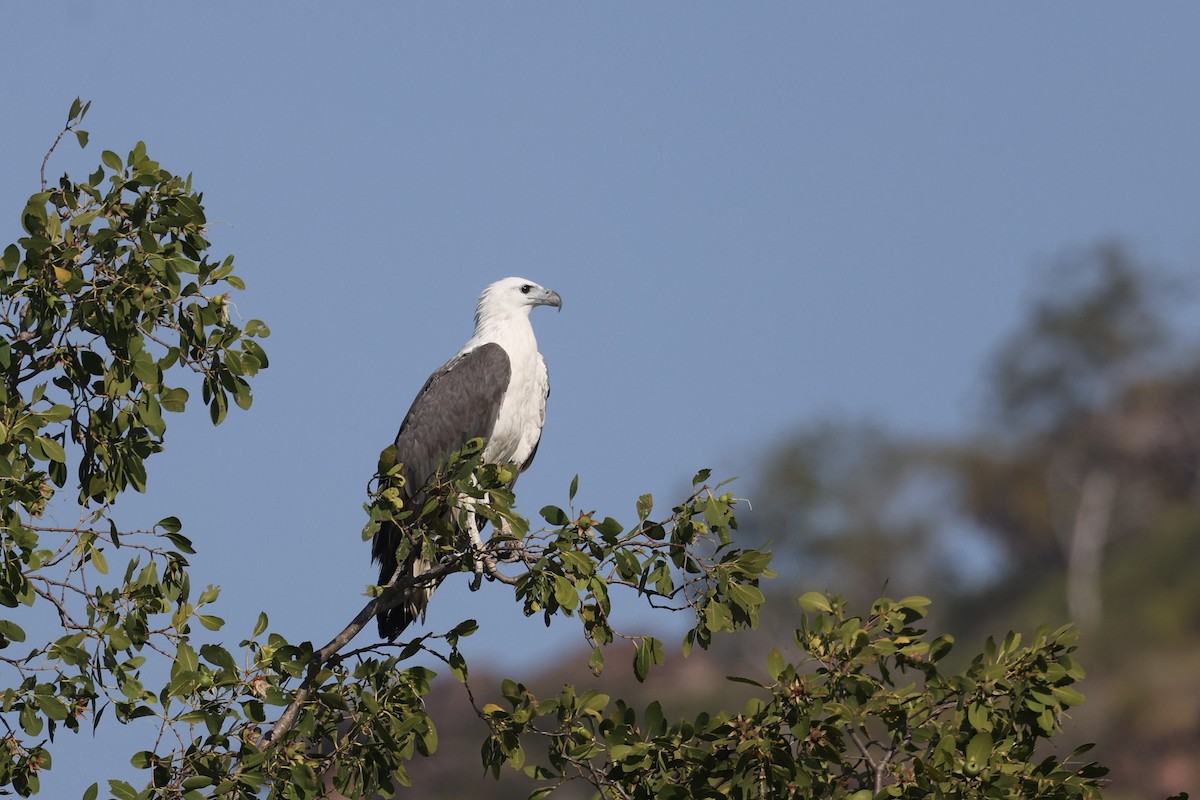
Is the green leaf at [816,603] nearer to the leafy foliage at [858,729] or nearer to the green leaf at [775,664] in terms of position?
the leafy foliage at [858,729]

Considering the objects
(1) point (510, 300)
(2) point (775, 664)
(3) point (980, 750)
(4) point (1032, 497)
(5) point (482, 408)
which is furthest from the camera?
(4) point (1032, 497)

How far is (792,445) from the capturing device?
211ft

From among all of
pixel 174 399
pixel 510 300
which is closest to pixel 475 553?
pixel 174 399

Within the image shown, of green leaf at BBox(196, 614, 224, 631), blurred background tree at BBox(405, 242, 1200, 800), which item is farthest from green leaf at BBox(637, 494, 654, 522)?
blurred background tree at BBox(405, 242, 1200, 800)

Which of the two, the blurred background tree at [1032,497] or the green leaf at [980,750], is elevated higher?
the blurred background tree at [1032,497]

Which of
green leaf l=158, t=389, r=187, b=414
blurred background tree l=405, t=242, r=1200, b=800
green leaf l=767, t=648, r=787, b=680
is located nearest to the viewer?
green leaf l=767, t=648, r=787, b=680

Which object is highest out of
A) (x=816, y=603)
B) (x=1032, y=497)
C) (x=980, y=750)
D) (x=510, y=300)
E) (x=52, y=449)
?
(x=1032, y=497)

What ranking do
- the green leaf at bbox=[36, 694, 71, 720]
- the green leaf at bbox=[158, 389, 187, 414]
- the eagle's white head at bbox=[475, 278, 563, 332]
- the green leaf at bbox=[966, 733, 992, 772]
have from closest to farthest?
the green leaf at bbox=[966, 733, 992, 772] < the green leaf at bbox=[36, 694, 71, 720] < the green leaf at bbox=[158, 389, 187, 414] < the eagle's white head at bbox=[475, 278, 563, 332]

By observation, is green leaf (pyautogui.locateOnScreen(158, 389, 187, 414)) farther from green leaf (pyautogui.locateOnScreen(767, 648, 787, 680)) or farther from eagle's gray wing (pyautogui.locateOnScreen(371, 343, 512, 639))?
eagle's gray wing (pyautogui.locateOnScreen(371, 343, 512, 639))

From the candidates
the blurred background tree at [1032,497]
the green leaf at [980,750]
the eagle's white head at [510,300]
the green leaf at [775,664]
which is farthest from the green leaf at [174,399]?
the blurred background tree at [1032,497]

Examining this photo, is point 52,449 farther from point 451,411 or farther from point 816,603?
point 451,411

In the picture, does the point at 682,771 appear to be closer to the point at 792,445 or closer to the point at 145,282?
the point at 145,282

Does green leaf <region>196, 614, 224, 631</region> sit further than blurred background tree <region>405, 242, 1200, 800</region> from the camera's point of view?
No

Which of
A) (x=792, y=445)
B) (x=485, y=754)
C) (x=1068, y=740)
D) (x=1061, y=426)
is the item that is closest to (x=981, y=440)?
(x=1061, y=426)
